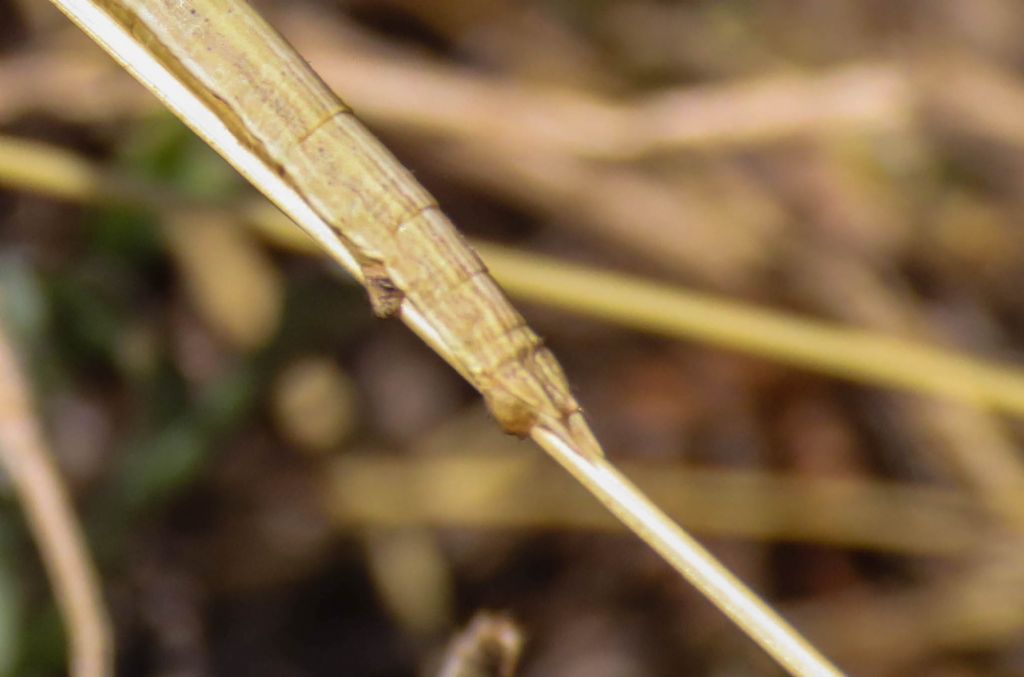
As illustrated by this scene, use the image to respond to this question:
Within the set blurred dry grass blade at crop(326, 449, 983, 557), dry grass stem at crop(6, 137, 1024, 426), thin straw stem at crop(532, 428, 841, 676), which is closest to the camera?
thin straw stem at crop(532, 428, 841, 676)

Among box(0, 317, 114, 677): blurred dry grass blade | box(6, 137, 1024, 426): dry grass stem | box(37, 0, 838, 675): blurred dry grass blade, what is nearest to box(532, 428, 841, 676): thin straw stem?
box(37, 0, 838, 675): blurred dry grass blade

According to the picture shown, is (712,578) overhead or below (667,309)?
below

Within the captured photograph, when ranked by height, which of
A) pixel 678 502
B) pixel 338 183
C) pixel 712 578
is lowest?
pixel 712 578

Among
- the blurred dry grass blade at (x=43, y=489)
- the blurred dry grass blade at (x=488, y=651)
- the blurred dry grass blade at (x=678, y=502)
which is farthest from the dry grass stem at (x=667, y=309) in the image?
the blurred dry grass blade at (x=488, y=651)

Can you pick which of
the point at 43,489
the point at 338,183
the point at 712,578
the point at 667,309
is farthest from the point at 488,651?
the point at 667,309

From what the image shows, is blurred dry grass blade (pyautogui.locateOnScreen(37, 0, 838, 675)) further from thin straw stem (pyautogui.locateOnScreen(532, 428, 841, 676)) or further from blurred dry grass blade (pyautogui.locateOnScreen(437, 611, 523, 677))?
blurred dry grass blade (pyautogui.locateOnScreen(437, 611, 523, 677))

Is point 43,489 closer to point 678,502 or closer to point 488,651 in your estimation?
point 488,651

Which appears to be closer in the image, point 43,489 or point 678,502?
point 43,489

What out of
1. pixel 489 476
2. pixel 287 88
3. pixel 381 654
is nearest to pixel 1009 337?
pixel 489 476

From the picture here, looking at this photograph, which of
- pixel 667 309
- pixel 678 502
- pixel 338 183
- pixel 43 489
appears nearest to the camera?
pixel 338 183

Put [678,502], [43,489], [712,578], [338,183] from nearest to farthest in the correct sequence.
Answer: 1. [712,578]
2. [338,183]
3. [43,489]
4. [678,502]
